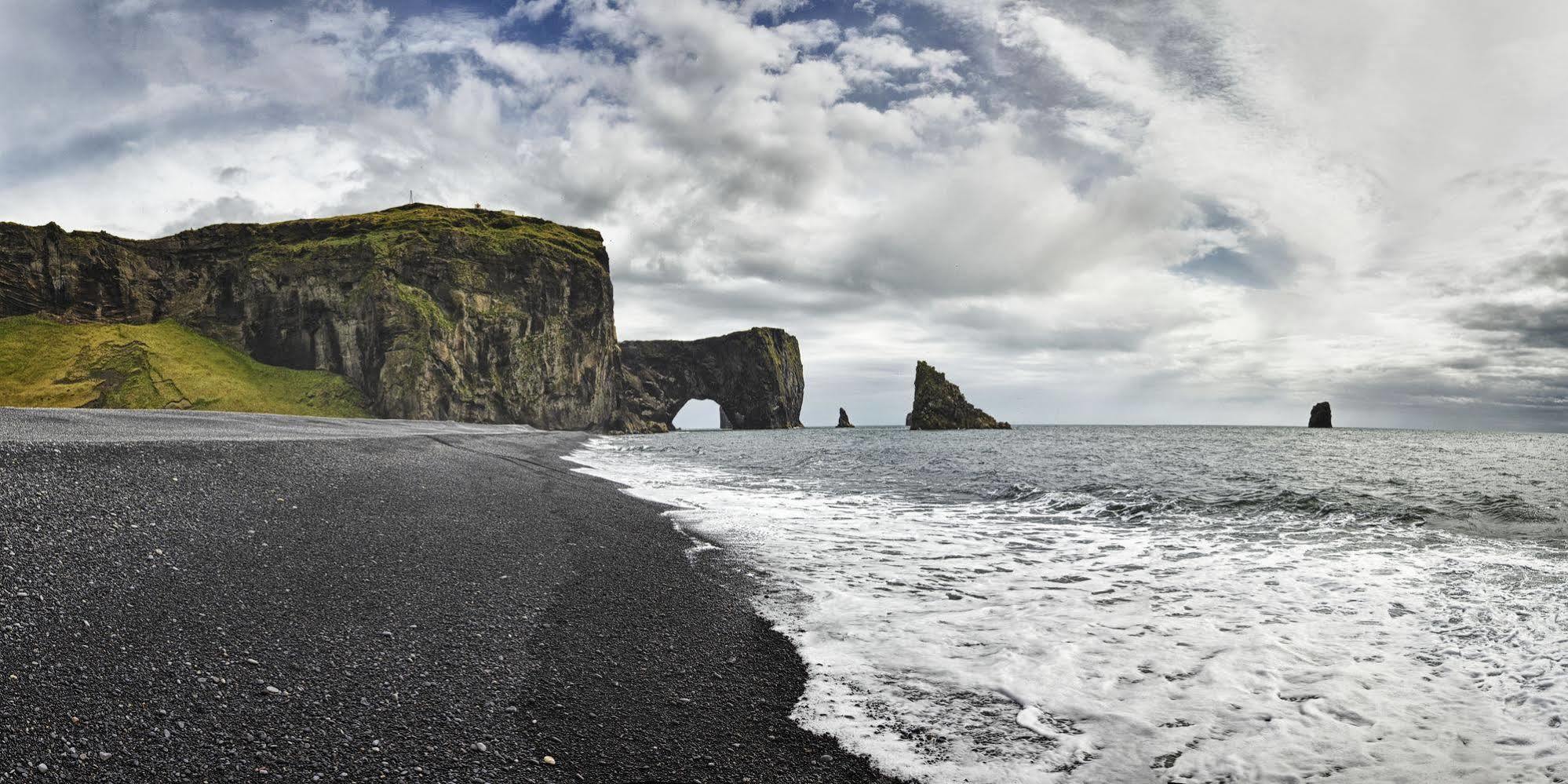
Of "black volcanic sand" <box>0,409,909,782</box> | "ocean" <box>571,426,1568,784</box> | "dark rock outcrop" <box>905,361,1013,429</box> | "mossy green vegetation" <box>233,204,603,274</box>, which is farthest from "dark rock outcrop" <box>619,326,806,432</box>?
"black volcanic sand" <box>0,409,909,782</box>

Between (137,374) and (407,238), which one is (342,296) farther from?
(137,374)

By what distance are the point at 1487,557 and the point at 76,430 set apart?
24534 mm

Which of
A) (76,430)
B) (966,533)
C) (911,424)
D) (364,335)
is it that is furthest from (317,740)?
(911,424)

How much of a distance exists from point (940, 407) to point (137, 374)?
107851 mm

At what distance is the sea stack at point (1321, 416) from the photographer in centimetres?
11725

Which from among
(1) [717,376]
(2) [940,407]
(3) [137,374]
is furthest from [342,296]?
(2) [940,407]

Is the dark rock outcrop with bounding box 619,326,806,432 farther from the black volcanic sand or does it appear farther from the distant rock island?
the black volcanic sand

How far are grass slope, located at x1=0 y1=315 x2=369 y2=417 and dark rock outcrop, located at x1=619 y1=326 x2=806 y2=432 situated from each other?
76.4 m

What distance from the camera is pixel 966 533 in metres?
12.0

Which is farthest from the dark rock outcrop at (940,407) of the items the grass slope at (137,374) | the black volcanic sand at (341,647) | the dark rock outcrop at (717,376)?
the black volcanic sand at (341,647)

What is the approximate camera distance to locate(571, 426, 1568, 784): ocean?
3.92 m

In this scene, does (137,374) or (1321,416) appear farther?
(1321,416)

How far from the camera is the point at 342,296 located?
81.3 meters

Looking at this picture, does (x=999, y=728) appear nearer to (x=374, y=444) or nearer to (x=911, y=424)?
(x=374, y=444)
